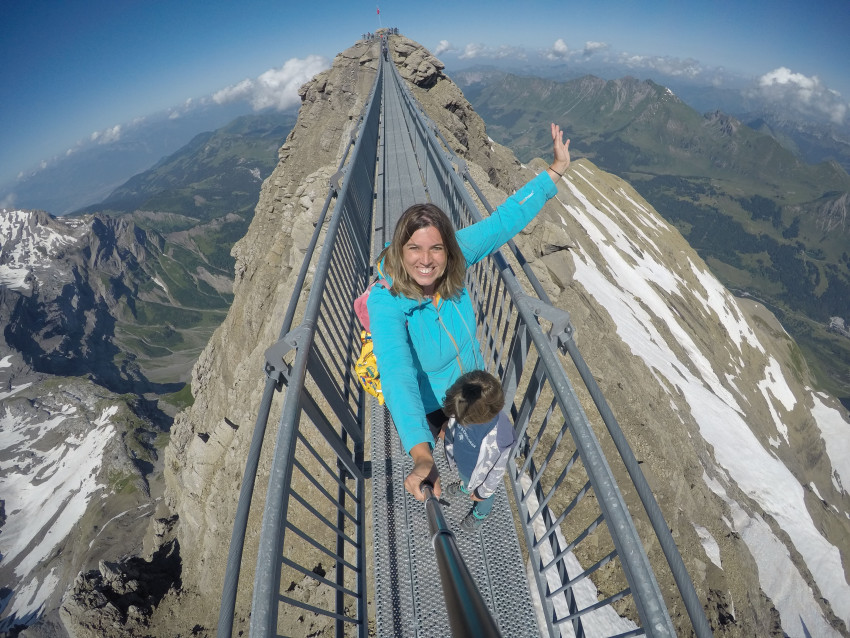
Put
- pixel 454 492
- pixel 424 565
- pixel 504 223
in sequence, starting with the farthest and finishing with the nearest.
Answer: pixel 454 492 < pixel 504 223 < pixel 424 565

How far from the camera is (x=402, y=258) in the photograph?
326 cm

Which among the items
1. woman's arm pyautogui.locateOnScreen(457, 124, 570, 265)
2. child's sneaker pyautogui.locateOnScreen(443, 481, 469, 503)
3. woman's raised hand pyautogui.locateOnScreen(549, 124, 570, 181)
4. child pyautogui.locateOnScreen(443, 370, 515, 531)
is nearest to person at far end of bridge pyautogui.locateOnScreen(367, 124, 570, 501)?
child pyautogui.locateOnScreen(443, 370, 515, 531)

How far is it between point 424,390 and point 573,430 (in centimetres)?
140

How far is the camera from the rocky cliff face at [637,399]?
9.77 m

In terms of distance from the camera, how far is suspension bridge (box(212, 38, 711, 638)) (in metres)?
2.00

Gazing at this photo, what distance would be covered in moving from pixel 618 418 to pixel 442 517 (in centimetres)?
936

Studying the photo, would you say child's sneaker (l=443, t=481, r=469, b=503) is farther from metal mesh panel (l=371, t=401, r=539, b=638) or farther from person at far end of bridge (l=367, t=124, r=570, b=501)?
person at far end of bridge (l=367, t=124, r=570, b=501)

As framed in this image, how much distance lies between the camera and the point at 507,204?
4.10 metres

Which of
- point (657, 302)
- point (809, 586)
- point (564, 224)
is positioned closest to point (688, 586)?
point (809, 586)

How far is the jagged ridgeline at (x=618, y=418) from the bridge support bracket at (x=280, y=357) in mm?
4655

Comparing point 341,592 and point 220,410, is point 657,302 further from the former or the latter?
point 341,592

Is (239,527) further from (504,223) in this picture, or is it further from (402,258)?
(504,223)

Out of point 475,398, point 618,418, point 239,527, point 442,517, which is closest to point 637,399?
point 618,418

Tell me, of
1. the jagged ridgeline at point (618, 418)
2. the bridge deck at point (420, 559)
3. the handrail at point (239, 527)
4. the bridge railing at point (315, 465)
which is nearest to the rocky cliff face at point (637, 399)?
the jagged ridgeline at point (618, 418)
